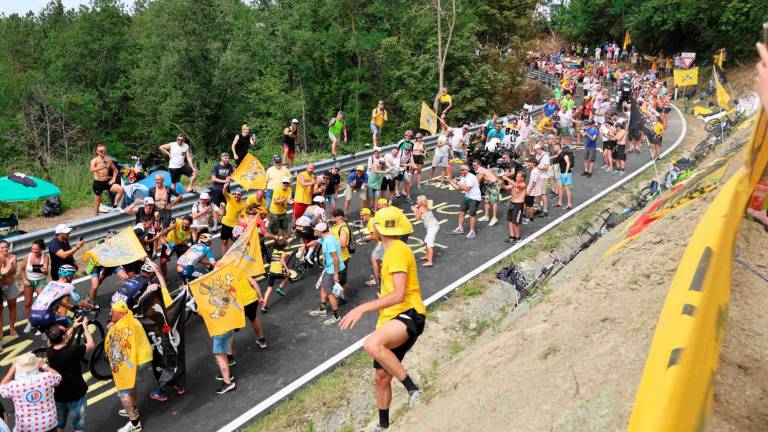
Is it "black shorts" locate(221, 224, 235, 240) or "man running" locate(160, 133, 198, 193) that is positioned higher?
"man running" locate(160, 133, 198, 193)

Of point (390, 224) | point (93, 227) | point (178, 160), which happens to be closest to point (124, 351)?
point (390, 224)

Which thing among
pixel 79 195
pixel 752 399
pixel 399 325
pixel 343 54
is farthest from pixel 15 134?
pixel 752 399

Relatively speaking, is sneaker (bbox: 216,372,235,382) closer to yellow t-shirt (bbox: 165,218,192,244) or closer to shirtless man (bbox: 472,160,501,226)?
yellow t-shirt (bbox: 165,218,192,244)

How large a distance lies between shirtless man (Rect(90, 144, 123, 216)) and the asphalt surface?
3282 mm

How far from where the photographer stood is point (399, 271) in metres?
5.11

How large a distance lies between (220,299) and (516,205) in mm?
7775

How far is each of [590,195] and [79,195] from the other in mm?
15169

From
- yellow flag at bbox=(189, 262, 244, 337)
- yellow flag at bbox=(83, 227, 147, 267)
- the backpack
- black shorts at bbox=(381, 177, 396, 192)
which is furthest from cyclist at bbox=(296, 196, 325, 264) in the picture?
the backpack

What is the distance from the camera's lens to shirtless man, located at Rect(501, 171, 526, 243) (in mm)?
13266

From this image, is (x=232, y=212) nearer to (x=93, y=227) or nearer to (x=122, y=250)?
(x=122, y=250)

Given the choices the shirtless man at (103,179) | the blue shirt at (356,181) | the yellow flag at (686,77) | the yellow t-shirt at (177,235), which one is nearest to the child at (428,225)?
the blue shirt at (356,181)

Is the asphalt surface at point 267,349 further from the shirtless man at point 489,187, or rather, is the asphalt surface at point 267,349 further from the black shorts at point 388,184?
the black shorts at point 388,184

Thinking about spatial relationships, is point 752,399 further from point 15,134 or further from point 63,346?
point 15,134

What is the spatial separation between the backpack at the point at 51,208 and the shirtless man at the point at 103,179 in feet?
5.16
